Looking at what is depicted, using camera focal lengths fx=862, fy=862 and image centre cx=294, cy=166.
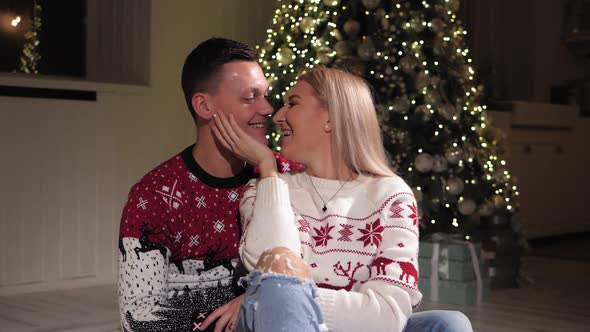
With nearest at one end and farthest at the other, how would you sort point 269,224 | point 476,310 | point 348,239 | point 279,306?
point 279,306, point 269,224, point 348,239, point 476,310

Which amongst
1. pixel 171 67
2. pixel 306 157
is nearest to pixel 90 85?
pixel 171 67

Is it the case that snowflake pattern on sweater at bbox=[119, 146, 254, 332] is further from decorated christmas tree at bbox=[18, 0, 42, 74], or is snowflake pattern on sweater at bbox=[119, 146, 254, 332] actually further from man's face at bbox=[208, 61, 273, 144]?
decorated christmas tree at bbox=[18, 0, 42, 74]

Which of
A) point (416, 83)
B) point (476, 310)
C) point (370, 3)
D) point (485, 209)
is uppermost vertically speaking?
point (370, 3)

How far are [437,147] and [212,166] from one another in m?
2.54

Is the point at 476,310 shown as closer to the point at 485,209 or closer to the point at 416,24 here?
the point at 485,209

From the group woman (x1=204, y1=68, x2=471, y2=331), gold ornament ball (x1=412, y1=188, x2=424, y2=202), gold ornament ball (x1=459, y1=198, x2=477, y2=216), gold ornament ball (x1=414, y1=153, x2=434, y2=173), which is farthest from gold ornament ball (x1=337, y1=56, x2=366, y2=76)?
woman (x1=204, y1=68, x2=471, y2=331)

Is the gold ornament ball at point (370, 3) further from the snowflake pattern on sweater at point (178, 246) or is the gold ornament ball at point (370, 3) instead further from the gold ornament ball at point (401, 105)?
the snowflake pattern on sweater at point (178, 246)

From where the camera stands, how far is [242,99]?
178cm

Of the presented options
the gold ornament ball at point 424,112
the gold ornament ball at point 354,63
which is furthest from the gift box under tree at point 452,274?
the gold ornament ball at point 354,63

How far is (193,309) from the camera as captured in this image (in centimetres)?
163

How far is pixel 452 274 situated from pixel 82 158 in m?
1.85

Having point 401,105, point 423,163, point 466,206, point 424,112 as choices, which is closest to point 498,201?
point 466,206

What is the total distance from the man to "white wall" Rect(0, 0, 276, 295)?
91.4 inches

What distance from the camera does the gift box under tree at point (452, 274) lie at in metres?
3.95
